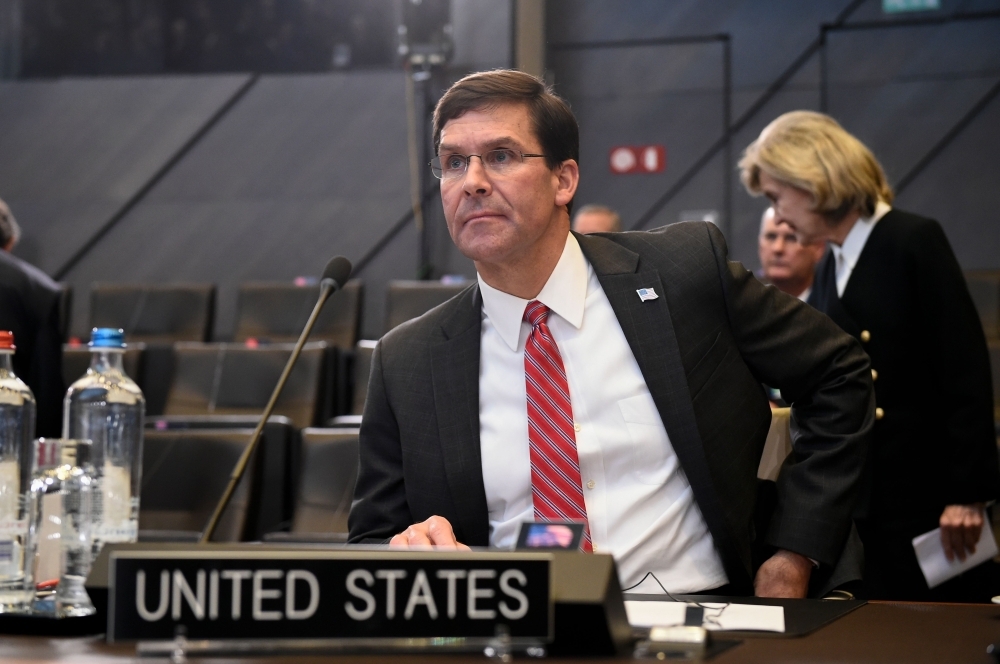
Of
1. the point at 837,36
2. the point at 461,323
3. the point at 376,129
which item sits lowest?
the point at 461,323

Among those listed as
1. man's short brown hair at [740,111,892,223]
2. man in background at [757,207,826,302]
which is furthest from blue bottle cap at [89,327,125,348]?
man in background at [757,207,826,302]

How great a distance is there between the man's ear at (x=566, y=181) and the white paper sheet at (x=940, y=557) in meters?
1.13

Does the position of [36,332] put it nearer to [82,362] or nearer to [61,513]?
[82,362]

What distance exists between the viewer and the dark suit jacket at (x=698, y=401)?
164 centimetres

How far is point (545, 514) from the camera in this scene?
5.39 feet

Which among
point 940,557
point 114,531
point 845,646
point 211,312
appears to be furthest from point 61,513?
point 211,312

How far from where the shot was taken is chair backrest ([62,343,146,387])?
14.2 ft

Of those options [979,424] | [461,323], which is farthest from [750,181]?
[461,323]

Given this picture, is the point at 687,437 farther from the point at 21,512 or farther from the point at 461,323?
the point at 21,512

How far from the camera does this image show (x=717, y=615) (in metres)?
1.24

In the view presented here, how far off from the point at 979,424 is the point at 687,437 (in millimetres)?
973

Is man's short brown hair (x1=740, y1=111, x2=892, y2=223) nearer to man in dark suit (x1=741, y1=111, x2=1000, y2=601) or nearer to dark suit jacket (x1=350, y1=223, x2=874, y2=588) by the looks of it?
man in dark suit (x1=741, y1=111, x2=1000, y2=601)

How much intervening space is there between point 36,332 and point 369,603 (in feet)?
7.94

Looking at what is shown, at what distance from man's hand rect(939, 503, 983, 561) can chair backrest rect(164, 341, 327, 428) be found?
→ 2.59 metres
